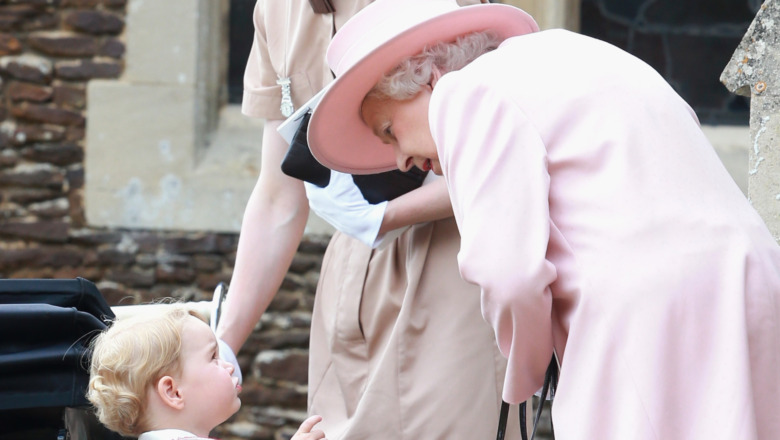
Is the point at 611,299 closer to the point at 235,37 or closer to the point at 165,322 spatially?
the point at 165,322

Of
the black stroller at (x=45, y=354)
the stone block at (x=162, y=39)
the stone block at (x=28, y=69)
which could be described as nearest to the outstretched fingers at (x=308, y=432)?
the black stroller at (x=45, y=354)

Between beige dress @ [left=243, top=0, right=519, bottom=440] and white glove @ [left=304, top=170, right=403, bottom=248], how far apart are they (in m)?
0.10

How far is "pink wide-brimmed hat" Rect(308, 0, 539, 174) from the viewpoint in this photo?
2.04 m

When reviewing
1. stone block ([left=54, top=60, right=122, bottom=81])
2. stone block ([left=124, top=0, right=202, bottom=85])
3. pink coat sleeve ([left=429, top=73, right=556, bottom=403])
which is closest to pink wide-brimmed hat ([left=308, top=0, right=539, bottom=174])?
pink coat sleeve ([left=429, top=73, right=556, bottom=403])

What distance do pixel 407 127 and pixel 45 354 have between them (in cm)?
83

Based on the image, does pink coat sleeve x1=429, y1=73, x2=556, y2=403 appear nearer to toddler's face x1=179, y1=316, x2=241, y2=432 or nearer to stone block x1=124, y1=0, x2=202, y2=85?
toddler's face x1=179, y1=316, x2=241, y2=432

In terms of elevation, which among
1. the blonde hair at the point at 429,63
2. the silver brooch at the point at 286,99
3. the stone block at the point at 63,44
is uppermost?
the blonde hair at the point at 429,63

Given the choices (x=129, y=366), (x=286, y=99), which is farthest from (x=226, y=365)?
(x=286, y=99)

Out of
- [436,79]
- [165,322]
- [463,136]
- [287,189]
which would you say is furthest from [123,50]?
[463,136]

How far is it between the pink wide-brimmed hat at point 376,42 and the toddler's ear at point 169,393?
57cm

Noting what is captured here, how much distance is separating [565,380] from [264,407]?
3.68 m

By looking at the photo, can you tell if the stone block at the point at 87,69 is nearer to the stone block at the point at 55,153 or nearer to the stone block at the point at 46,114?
the stone block at the point at 46,114

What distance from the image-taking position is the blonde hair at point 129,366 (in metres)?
2.21

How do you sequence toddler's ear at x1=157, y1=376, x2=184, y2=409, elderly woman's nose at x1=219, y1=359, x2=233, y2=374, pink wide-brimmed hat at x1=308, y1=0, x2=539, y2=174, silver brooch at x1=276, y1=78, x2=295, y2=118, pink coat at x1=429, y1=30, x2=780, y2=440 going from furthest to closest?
silver brooch at x1=276, y1=78, x2=295, y2=118, elderly woman's nose at x1=219, y1=359, x2=233, y2=374, toddler's ear at x1=157, y1=376, x2=184, y2=409, pink wide-brimmed hat at x1=308, y1=0, x2=539, y2=174, pink coat at x1=429, y1=30, x2=780, y2=440
